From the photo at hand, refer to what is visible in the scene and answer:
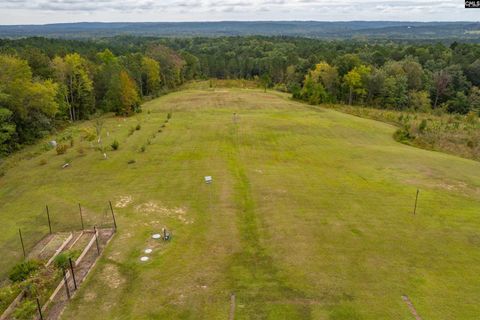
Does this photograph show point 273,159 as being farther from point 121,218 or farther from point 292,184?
point 121,218

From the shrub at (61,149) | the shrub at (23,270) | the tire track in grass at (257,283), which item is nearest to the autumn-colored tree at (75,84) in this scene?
the shrub at (61,149)

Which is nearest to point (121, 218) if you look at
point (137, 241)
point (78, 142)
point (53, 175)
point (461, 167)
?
point (137, 241)

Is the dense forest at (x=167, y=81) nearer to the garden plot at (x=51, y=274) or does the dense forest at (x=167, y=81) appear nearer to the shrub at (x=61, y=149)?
the shrub at (x=61, y=149)

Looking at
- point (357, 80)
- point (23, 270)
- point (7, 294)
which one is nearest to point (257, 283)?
point (7, 294)

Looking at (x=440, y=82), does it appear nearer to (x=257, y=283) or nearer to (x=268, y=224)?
(x=268, y=224)

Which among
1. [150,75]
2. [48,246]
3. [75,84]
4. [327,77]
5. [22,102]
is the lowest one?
[48,246]

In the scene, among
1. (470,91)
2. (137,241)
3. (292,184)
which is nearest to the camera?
(137,241)
